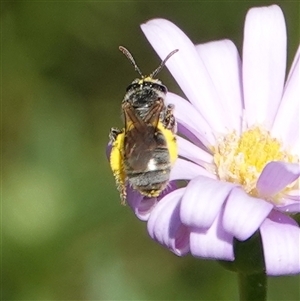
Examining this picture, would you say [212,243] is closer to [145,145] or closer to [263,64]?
[145,145]

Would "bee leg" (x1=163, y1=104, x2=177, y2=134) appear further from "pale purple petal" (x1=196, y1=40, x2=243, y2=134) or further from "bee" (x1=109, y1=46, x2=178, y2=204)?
"pale purple petal" (x1=196, y1=40, x2=243, y2=134)

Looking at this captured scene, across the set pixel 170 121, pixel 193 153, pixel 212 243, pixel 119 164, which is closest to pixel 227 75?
pixel 193 153

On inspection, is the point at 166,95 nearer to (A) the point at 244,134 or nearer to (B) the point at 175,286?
(A) the point at 244,134

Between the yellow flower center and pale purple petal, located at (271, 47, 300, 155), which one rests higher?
pale purple petal, located at (271, 47, 300, 155)

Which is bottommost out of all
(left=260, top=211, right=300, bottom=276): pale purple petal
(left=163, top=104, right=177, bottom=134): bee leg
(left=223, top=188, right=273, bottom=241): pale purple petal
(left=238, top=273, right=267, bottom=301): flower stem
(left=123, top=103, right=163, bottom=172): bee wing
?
(left=238, top=273, right=267, bottom=301): flower stem

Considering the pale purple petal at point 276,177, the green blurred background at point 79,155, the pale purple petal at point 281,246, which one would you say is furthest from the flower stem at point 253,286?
the green blurred background at point 79,155

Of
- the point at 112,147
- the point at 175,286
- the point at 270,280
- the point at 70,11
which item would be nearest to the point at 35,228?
the point at 175,286

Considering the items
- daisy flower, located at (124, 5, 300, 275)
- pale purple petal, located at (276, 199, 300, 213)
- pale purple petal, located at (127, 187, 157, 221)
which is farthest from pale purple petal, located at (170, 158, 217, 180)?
pale purple petal, located at (276, 199, 300, 213)

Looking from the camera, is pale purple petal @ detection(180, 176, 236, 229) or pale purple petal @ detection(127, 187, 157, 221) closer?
pale purple petal @ detection(180, 176, 236, 229)
